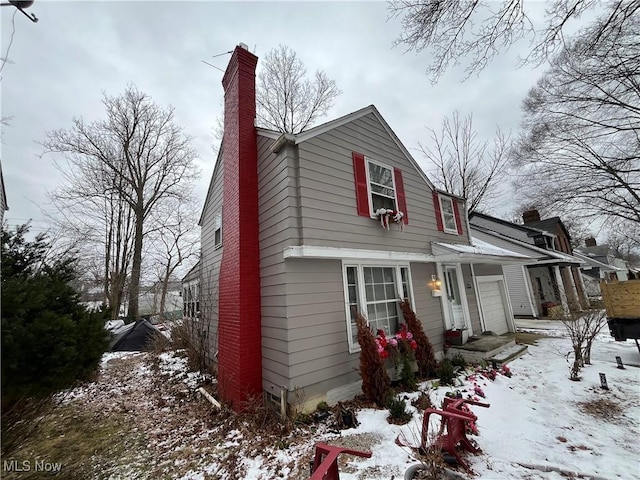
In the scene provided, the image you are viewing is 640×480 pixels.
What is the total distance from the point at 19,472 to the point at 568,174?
55.0 feet

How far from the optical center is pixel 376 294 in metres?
6.16

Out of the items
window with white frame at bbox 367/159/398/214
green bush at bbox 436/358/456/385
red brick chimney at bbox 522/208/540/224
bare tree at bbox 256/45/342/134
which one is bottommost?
green bush at bbox 436/358/456/385

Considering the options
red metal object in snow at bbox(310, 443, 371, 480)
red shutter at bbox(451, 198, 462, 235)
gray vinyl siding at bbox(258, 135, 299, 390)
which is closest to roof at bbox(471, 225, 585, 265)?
red shutter at bbox(451, 198, 462, 235)

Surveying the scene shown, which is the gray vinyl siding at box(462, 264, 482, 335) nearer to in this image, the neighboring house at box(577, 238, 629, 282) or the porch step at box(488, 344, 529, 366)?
the porch step at box(488, 344, 529, 366)

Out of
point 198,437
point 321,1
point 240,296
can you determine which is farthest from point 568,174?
point 198,437

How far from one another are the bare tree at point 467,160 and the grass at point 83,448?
1991 centimetres

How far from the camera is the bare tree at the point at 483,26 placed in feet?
11.8

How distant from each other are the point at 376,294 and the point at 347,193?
2527 mm

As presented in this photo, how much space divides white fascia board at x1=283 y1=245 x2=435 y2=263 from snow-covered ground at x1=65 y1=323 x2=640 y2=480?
9.43 feet

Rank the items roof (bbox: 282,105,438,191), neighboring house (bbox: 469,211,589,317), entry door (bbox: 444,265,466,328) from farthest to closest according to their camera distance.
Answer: neighboring house (bbox: 469,211,589,317), entry door (bbox: 444,265,466,328), roof (bbox: 282,105,438,191)

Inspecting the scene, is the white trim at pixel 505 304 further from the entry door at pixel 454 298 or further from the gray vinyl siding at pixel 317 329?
the gray vinyl siding at pixel 317 329

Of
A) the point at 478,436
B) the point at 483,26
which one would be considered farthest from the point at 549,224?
the point at 478,436

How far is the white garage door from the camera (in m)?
9.70

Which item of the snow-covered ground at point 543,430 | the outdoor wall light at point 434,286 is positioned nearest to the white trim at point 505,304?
the outdoor wall light at point 434,286
